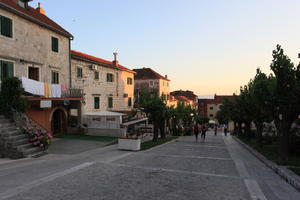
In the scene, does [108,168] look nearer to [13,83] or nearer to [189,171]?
[189,171]

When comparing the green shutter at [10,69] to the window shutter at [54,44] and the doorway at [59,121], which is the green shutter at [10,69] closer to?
the window shutter at [54,44]

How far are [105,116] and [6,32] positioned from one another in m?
9.90

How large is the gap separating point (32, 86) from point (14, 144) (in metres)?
5.83

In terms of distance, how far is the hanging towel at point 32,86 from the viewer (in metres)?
13.6

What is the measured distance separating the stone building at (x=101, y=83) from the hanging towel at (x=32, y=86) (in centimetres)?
548

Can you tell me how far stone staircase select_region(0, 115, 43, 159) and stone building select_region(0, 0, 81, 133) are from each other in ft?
10.7

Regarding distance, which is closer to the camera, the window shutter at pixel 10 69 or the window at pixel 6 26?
the window at pixel 6 26

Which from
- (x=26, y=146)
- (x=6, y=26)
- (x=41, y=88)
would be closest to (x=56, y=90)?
(x=41, y=88)

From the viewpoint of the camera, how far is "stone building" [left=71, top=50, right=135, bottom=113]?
2141cm

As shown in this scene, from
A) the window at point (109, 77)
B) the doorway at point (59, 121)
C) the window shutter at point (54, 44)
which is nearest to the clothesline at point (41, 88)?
the doorway at point (59, 121)

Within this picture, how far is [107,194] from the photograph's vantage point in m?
5.16

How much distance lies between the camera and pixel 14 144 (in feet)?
31.4

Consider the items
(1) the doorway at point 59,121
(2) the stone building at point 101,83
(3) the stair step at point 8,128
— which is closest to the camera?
(3) the stair step at point 8,128

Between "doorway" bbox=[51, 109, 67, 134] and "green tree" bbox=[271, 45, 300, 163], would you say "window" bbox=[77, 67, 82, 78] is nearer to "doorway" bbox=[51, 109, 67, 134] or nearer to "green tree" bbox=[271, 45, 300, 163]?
"doorway" bbox=[51, 109, 67, 134]
